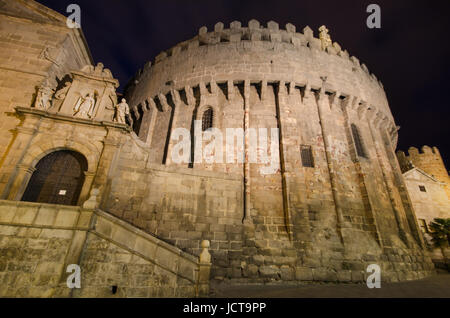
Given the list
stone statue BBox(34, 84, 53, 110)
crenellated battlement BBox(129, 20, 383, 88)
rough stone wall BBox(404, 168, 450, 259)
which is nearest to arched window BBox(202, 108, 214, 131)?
crenellated battlement BBox(129, 20, 383, 88)

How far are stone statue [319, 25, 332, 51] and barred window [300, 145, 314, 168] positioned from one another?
7.93m

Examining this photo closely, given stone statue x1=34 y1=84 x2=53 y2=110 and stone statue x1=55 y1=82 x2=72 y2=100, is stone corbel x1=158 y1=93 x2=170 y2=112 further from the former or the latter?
stone statue x1=34 y1=84 x2=53 y2=110

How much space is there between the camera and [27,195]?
7.13 meters

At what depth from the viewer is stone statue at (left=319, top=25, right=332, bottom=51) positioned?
1458cm

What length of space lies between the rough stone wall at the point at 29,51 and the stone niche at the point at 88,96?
160 centimetres

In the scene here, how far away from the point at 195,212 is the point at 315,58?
12.0 meters

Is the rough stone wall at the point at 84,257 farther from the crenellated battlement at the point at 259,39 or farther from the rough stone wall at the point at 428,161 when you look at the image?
the rough stone wall at the point at 428,161

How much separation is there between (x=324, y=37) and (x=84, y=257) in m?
17.9

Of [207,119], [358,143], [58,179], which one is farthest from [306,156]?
[58,179]

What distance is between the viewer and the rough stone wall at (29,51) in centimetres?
886

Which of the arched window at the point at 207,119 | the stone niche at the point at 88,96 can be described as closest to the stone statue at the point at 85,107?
the stone niche at the point at 88,96

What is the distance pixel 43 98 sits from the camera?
790 centimetres

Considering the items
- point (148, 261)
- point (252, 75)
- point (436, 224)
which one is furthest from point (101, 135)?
point (436, 224)
